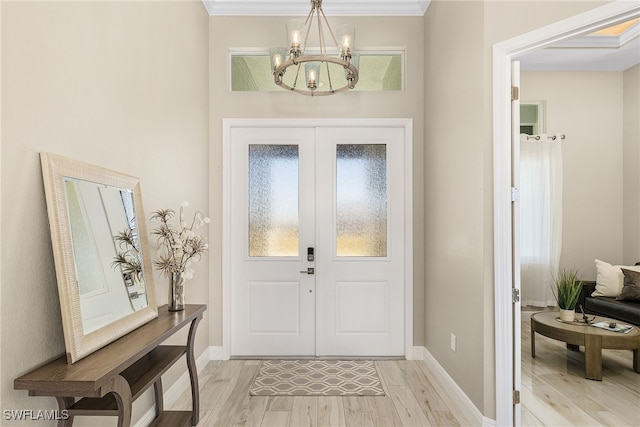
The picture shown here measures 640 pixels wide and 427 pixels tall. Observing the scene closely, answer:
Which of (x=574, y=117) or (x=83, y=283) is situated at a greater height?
(x=574, y=117)

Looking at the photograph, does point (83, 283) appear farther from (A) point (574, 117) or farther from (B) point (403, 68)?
(A) point (574, 117)

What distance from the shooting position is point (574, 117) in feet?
15.9

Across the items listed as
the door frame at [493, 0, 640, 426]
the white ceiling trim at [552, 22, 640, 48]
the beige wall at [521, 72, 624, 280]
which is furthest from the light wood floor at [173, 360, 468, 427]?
the white ceiling trim at [552, 22, 640, 48]

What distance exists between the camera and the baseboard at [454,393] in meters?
2.38

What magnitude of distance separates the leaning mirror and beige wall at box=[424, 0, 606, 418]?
2024 millimetres

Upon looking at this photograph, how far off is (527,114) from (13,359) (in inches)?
220

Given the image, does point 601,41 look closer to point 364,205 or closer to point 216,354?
point 364,205

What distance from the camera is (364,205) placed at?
147 inches

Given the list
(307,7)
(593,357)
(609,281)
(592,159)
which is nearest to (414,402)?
(593,357)

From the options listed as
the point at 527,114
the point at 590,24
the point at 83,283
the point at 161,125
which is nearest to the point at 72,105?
the point at 83,283

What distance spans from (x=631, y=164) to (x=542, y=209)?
4.10 feet

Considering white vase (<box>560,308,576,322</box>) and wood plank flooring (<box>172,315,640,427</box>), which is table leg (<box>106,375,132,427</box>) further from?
white vase (<box>560,308,576,322</box>)

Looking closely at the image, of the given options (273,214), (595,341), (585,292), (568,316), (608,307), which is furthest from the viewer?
(585,292)

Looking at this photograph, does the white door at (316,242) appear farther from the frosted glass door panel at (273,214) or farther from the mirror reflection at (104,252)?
the mirror reflection at (104,252)
